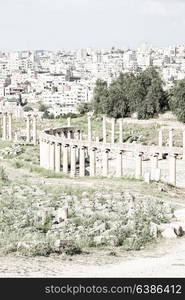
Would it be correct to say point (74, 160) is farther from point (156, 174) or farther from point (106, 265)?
point (106, 265)

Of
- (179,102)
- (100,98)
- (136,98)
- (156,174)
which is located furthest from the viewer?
(100,98)

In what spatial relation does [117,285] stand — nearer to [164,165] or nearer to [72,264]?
[72,264]

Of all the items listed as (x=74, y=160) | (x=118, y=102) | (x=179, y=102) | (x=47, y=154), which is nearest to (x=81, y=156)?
(x=74, y=160)

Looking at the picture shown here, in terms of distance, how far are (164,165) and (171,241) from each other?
2780 centimetres

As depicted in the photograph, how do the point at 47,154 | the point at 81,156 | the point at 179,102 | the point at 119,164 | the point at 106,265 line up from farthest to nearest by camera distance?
the point at 179,102 → the point at 47,154 → the point at 81,156 → the point at 119,164 → the point at 106,265

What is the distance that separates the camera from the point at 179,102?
68438 millimetres

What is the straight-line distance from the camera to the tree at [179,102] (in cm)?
6762

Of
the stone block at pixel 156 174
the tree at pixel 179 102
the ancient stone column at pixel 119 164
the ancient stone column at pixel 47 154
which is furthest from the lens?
the tree at pixel 179 102

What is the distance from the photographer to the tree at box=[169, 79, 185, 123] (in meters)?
67.6

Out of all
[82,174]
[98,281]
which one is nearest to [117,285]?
[98,281]

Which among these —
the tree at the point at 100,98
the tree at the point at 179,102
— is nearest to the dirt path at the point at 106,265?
the tree at the point at 179,102

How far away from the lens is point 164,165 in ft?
162

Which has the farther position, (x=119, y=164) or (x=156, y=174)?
(x=119, y=164)

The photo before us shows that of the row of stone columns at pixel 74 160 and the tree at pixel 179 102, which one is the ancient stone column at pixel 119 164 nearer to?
the row of stone columns at pixel 74 160
